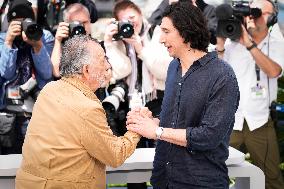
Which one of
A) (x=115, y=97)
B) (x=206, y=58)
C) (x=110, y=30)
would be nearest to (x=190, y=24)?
(x=206, y=58)

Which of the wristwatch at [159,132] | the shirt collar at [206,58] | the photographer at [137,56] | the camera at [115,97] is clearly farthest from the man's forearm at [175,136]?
the photographer at [137,56]

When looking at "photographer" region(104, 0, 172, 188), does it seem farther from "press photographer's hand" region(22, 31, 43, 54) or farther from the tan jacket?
the tan jacket

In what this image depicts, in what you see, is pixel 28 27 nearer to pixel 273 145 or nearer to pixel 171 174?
pixel 171 174

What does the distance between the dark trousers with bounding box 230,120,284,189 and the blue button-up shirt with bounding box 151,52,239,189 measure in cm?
167

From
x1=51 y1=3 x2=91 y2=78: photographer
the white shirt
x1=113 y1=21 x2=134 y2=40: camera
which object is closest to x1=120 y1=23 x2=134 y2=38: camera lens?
x1=113 y1=21 x2=134 y2=40: camera

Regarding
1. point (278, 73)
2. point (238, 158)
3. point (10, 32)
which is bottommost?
point (238, 158)

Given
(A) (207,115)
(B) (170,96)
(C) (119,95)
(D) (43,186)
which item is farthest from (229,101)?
(C) (119,95)

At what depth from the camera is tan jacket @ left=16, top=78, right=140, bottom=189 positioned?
2348 mm

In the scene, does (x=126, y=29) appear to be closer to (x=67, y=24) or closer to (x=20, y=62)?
(x=67, y=24)

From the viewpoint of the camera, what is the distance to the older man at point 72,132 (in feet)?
7.71

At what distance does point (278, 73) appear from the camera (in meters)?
4.11

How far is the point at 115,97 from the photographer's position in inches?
156

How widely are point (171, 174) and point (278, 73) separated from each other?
1806mm

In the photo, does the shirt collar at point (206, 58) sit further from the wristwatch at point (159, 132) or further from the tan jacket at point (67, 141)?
the tan jacket at point (67, 141)
